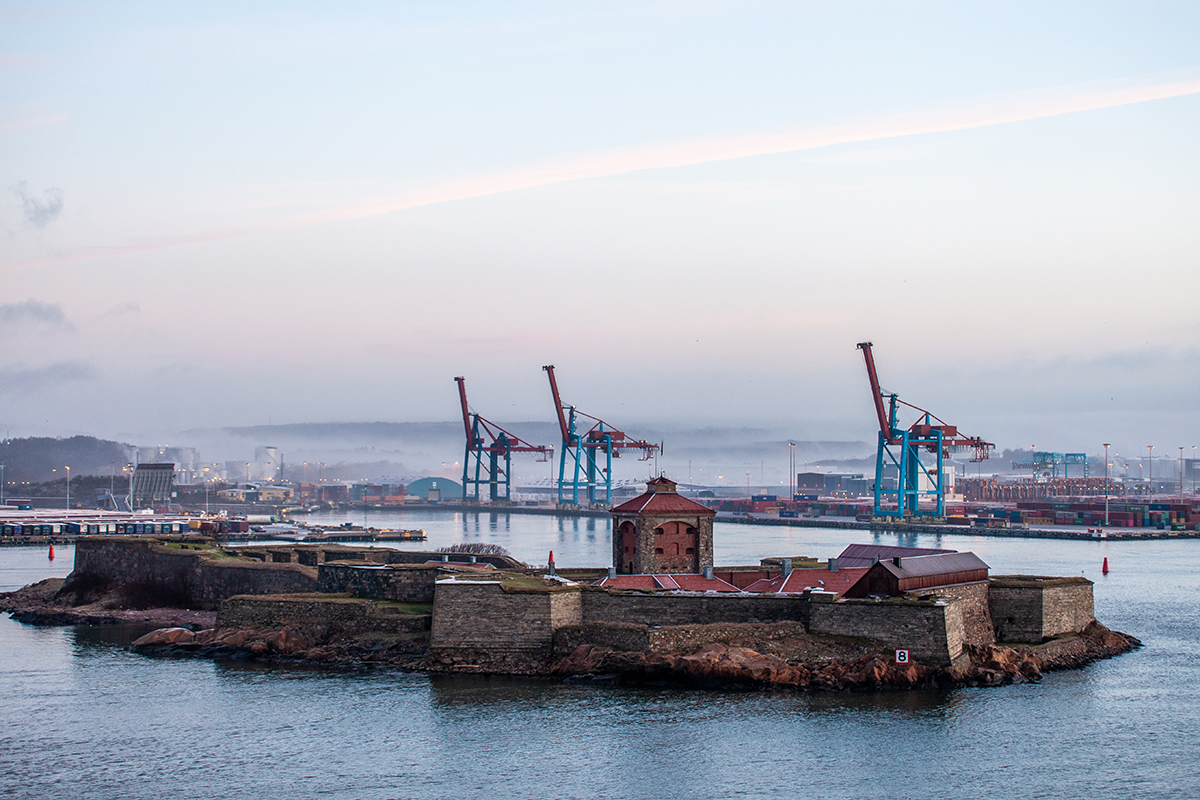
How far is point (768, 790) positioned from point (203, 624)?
895 inches

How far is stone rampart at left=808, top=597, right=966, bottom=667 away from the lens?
27.5 metres

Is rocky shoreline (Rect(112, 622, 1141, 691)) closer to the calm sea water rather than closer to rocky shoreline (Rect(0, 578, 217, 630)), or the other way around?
the calm sea water

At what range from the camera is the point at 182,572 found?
42.8 meters

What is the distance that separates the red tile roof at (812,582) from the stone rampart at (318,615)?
28.6 ft

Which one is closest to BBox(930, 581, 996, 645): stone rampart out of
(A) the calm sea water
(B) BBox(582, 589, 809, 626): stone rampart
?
(A) the calm sea water

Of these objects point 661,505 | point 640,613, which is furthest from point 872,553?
point 640,613

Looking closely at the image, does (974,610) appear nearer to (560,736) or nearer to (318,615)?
(560,736)

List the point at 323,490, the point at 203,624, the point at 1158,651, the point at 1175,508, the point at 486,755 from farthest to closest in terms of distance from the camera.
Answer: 1. the point at 323,490
2. the point at 1175,508
3. the point at 203,624
4. the point at 1158,651
5. the point at 486,755

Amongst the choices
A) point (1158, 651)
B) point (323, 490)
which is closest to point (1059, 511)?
point (1158, 651)

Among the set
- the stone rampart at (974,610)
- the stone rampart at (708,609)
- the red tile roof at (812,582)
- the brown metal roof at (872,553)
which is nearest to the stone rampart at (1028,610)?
the stone rampart at (974,610)

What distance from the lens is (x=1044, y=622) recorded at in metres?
31.5

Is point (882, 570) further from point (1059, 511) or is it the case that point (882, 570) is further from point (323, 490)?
point (323, 490)

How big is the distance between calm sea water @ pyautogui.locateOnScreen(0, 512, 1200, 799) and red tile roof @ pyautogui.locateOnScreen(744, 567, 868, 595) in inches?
162

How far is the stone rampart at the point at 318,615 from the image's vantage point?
1252 inches
